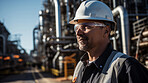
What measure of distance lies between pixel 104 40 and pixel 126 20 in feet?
17.6

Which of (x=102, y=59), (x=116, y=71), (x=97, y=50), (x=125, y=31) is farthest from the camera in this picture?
(x=125, y=31)

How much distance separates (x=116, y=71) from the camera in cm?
123

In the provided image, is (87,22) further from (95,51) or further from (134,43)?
(134,43)

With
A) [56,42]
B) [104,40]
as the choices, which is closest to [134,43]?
[56,42]

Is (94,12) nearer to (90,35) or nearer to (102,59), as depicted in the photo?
(90,35)

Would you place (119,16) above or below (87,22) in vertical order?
above

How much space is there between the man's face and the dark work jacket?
14cm

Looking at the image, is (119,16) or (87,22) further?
(119,16)

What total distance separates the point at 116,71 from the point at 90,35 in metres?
0.50

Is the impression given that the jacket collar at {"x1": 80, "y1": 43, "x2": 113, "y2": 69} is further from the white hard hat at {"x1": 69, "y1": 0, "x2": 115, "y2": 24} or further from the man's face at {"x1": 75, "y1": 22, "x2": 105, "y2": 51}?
the white hard hat at {"x1": 69, "y1": 0, "x2": 115, "y2": 24}

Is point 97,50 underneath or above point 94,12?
underneath

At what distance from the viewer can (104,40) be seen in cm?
165

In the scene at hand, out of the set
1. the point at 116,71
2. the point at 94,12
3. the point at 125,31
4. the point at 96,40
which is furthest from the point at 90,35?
the point at 125,31

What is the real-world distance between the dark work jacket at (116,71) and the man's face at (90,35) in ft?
0.46
